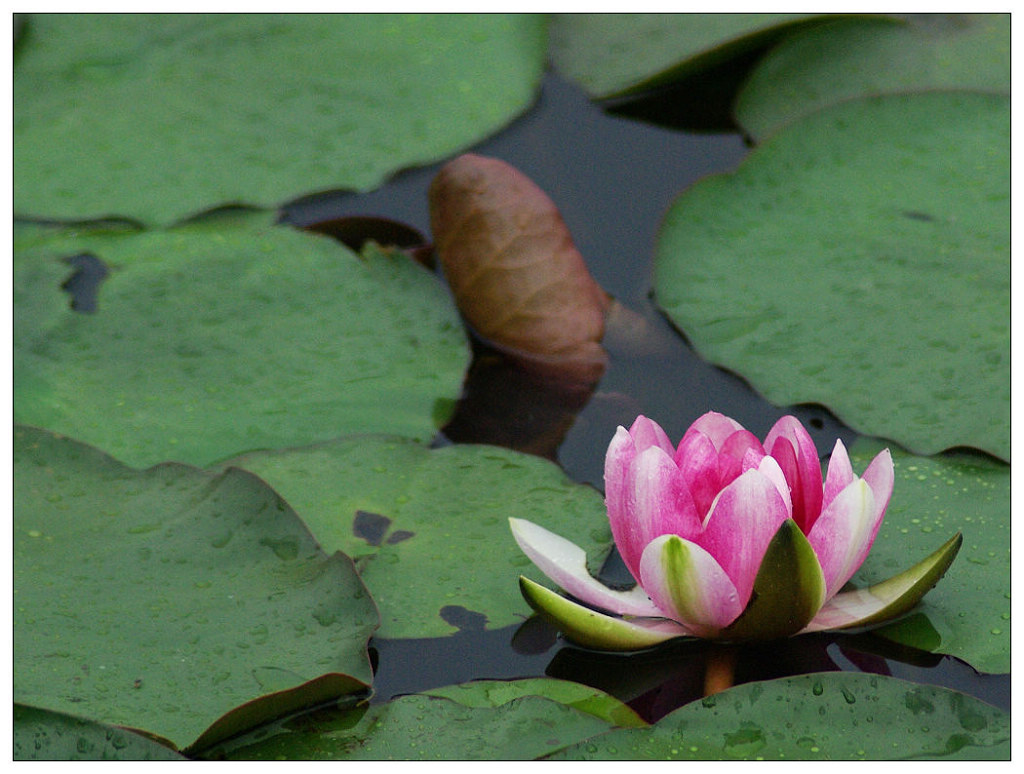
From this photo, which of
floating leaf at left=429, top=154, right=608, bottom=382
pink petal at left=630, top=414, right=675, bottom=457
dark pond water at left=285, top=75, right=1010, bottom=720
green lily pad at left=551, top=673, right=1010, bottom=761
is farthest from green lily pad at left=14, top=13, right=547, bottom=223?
green lily pad at left=551, top=673, right=1010, bottom=761

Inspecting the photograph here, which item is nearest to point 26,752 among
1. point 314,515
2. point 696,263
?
point 314,515

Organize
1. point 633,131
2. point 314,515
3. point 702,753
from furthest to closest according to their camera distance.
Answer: point 633,131 < point 314,515 < point 702,753

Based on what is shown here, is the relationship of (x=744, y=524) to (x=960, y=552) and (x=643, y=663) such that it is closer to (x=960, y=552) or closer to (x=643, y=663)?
(x=643, y=663)

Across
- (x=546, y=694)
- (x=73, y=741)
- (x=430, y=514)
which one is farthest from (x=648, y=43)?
(x=73, y=741)

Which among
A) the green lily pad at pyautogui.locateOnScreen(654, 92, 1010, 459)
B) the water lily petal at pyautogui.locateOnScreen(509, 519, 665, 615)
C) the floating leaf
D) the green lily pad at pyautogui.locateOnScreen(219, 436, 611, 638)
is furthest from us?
the floating leaf

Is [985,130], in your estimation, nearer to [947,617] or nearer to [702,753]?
[947,617]

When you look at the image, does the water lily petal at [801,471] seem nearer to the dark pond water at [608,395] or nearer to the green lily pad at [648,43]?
the dark pond water at [608,395]

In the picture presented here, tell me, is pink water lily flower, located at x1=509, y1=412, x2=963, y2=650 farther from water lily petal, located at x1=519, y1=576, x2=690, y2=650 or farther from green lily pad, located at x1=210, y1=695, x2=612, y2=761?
green lily pad, located at x1=210, y1=695, x2=612, y2=761
